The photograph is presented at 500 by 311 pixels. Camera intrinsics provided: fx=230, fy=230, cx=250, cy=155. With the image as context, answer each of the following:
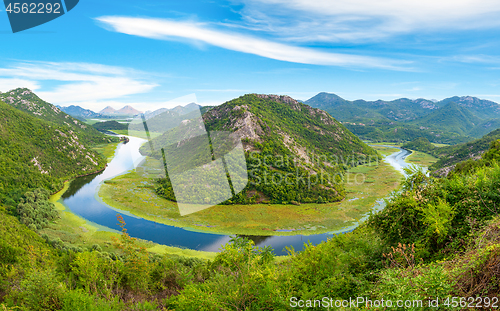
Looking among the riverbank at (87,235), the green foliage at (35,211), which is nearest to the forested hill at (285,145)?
→ the riverbank at (87,235)

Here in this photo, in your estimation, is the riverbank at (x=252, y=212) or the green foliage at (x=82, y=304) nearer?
the green foliage at (x=82, y=304)

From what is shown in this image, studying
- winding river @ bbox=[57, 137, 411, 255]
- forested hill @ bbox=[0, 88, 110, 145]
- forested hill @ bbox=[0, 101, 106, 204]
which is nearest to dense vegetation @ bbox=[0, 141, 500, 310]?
winding river @ bbox=[57, 137, 411, 255]

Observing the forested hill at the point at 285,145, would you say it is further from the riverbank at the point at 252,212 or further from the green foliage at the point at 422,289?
the green foliage at the point at 422,289

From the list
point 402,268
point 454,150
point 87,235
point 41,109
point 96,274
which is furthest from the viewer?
point 41,109

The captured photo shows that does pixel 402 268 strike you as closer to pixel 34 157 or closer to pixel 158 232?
pixel 158 232

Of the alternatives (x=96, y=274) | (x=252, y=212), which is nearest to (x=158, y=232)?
(x=252, y=212)

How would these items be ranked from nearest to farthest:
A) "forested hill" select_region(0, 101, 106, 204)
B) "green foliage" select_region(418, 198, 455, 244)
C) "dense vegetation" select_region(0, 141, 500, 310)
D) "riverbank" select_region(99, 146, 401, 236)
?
1. "dense vegetation" select_region(0, 141, 500, 310)
2. "green foliage" select_region(418, 198, 455, 244)
3. "riverbank" select_region(99, 146, 401, 236)
4. "forested hill" select_region(0, 101, 106, 204)

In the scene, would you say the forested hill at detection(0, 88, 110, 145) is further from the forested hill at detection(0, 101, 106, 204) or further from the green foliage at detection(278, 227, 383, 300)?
the green foliage at detection(278, 227, 383, 300)
